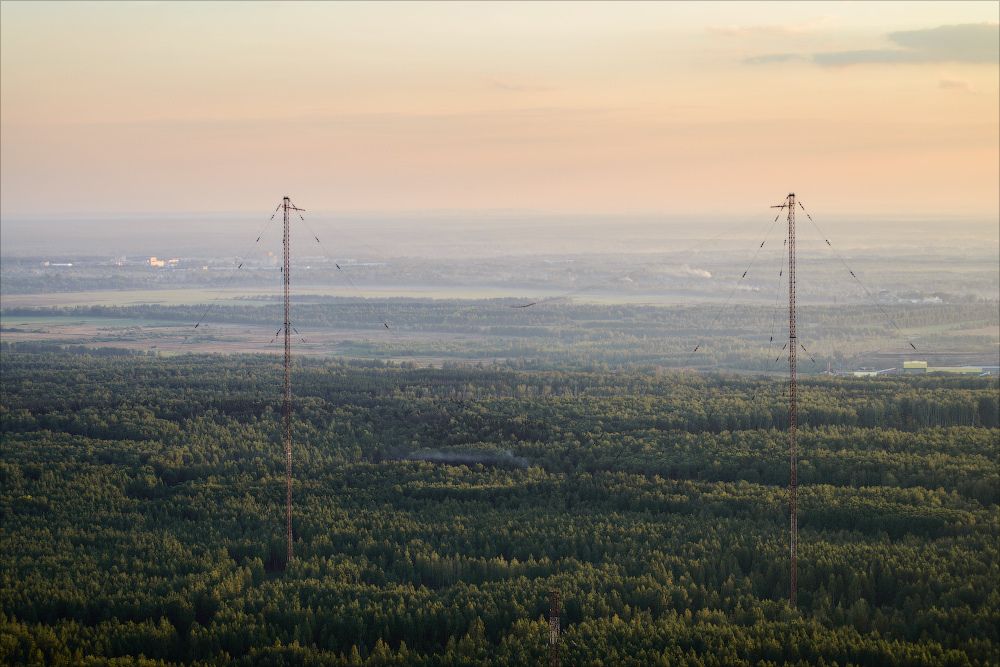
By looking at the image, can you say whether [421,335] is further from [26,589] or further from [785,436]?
[26,589]

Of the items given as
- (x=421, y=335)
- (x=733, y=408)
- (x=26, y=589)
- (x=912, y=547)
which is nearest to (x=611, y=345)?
(x=421, y=335)

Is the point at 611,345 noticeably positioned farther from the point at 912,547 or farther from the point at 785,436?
the point at 912,547

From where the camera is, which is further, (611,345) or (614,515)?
(611,345)

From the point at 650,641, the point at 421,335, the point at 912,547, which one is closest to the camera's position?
the point at 650,641

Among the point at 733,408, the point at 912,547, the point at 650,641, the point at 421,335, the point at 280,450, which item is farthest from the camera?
the point at 421,335

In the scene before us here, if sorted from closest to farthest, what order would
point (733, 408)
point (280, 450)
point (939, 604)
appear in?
point (939, 604)
point (280, 450)
point (733, 408)

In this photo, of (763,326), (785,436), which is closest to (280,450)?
(785,436)
